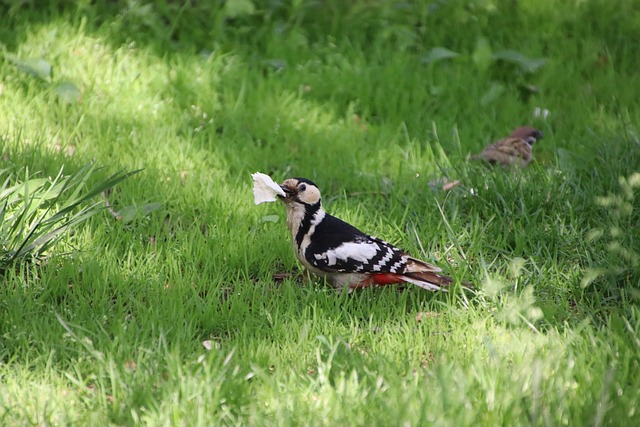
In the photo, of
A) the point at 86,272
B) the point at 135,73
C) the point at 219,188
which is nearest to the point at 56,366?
the point at 86,272

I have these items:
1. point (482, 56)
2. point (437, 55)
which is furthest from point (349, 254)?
point (482, 56)

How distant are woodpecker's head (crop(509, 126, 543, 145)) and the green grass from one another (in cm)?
19

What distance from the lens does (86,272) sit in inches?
156

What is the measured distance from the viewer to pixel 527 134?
546 centimetres

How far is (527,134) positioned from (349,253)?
208 centimetres

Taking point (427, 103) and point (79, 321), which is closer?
point (79, 321)

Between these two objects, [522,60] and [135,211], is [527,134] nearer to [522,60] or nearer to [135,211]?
[522,60]

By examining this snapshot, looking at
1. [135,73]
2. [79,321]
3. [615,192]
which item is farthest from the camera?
[135,73]

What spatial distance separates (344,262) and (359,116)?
2.32 m

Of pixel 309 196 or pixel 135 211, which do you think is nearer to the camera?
pixel 309 196

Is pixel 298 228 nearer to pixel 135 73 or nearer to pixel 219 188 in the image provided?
pixel 219 188

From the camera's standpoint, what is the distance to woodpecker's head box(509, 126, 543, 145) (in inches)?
214

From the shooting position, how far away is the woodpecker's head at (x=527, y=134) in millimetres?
5427

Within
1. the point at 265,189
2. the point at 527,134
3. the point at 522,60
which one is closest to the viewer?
the point at 265,189
